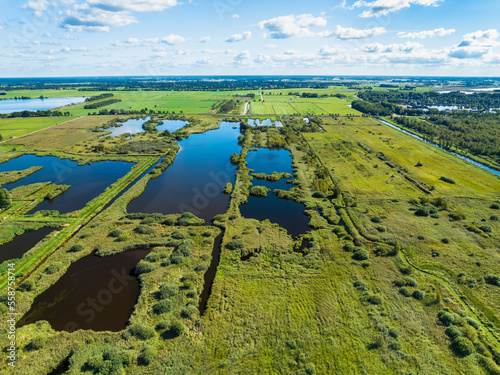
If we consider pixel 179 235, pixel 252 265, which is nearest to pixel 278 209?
pixel 252 265

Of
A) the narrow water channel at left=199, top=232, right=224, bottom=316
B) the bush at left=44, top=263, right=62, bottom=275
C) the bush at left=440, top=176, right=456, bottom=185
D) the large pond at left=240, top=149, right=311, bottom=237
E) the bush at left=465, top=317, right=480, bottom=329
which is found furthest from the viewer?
the bush at left=440, top=176, right=456, bottom=185

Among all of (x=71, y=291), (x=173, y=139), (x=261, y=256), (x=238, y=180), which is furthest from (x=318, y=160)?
(x=71, y=291)

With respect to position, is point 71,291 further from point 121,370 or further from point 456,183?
point 456,183

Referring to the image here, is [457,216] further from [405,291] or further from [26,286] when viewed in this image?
[26,286]

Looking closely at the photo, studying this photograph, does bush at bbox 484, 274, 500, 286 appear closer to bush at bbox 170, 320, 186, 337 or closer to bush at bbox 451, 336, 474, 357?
bush at bbox 451, 336, 474, 357

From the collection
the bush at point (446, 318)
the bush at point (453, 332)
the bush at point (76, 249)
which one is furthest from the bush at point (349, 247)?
the bush at point (76, 249)

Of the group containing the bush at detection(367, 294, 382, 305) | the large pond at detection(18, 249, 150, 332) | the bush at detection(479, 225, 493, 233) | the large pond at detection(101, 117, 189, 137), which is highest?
the large pond at detection(101, 117, 189, 137)

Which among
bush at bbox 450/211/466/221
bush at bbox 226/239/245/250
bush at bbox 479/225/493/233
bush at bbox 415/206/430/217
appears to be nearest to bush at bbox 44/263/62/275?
bush at bbox 226/239/245/250

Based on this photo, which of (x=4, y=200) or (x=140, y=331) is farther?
(x=4, y=200)
